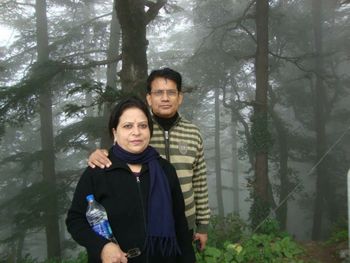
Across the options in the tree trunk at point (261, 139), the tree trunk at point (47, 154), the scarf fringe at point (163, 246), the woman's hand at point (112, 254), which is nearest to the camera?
the woman's hand at point (112, 254)

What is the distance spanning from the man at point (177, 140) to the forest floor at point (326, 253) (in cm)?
392

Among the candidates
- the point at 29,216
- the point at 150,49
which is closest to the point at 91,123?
the point at 29,216

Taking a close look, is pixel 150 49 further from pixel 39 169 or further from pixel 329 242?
pixel 329 242

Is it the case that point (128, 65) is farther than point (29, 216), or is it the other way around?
point (29, 216)

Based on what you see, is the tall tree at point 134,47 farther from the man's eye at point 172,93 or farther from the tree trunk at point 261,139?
the tree trunk at point 261,139

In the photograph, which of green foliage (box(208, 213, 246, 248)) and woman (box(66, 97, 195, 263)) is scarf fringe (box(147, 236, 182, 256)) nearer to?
woman (box(66, 97, 195, 263))

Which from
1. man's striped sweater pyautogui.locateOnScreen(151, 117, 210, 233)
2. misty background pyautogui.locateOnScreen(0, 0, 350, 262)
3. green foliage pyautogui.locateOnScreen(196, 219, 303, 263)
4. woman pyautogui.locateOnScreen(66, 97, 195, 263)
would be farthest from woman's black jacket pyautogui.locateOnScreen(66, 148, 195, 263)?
misty background pyautogui.locateOnScreen(0, 0, 350, 262)

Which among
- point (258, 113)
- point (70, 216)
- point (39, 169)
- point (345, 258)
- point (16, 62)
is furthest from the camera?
point (39, 169)

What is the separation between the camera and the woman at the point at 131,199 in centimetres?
246

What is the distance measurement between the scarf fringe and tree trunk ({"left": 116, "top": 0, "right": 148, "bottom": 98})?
442 centimetres

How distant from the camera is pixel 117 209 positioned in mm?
2484

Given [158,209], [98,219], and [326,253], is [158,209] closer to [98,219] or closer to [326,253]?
[98,219]

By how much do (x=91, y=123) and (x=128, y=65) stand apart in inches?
264

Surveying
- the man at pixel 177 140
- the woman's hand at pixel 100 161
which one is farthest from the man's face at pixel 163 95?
the woman's hand at pixel 100 161
